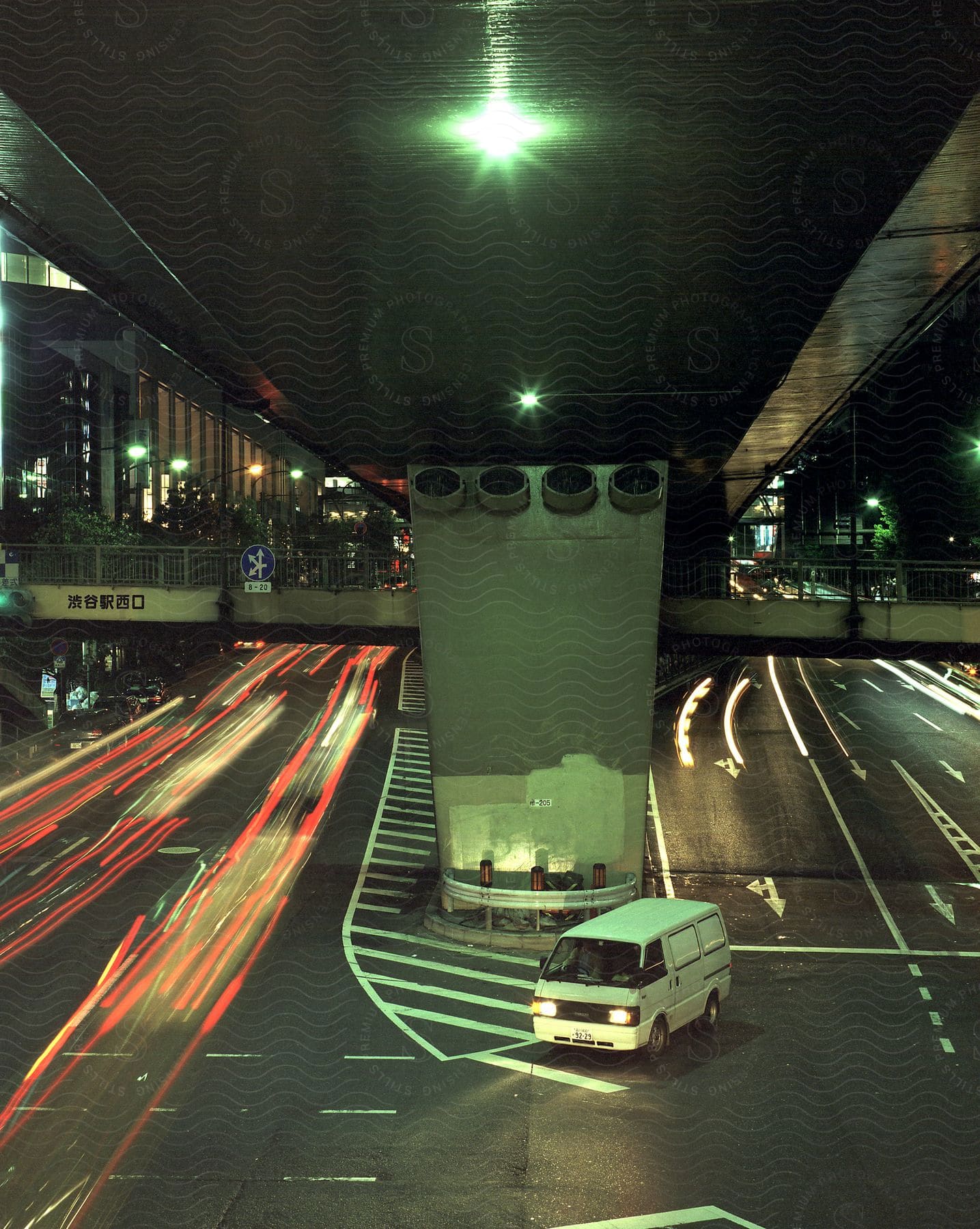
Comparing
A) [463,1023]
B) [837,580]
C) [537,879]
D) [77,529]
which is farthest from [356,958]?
[77,529]

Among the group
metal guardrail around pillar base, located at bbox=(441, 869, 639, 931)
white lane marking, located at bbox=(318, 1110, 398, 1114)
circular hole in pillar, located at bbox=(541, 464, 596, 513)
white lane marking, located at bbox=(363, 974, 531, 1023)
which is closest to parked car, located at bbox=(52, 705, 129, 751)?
circular hole in pillar, located at bbox=(541, 464, 596, 513)

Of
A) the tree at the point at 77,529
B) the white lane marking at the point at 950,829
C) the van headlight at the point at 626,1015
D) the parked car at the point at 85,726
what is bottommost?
the parked car at the point at 85,726

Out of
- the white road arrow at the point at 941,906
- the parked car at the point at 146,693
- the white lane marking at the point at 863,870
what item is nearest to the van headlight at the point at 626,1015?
the white lane marking at the point at 863,870

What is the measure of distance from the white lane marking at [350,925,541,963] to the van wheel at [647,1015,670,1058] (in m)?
5.26

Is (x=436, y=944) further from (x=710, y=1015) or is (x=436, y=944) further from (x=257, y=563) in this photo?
(x=257, y=563)

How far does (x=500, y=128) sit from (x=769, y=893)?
17784 mm

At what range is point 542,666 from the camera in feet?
80.7

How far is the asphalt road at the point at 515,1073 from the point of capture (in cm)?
1065

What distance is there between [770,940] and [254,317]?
1369 centimetres

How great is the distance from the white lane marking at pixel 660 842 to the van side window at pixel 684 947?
26.4 ft

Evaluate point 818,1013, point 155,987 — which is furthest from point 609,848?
point 155,987

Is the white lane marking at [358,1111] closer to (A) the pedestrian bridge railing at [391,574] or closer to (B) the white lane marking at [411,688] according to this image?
(A) the pedestrian bridge railing at [391,574]

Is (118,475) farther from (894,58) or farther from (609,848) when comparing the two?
(894,58)

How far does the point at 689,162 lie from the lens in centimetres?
1494
